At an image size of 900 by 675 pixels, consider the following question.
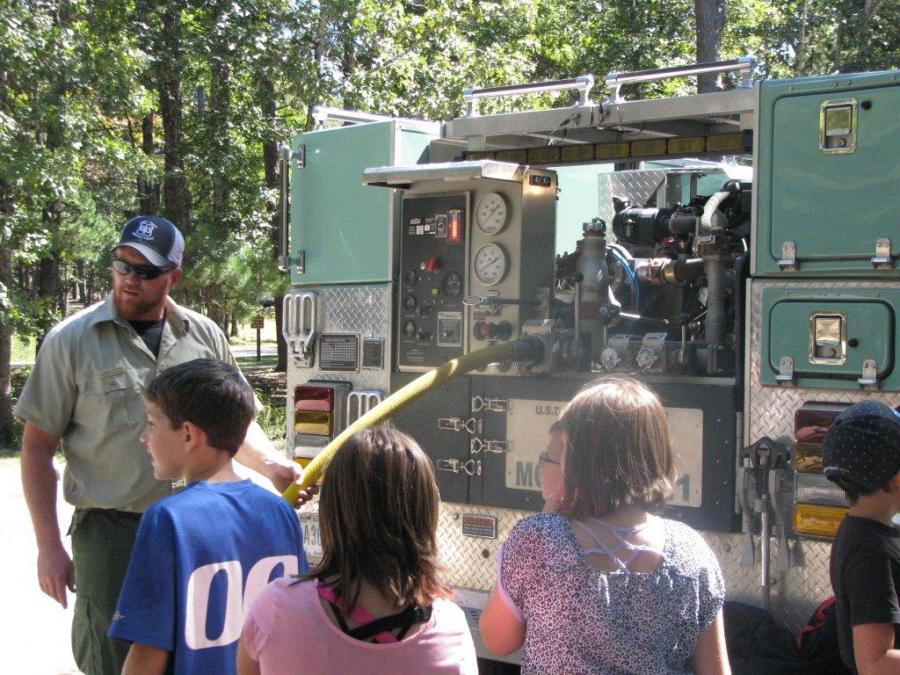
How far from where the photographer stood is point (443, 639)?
2363 millimetres

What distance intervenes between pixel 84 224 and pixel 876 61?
10952 millimetres

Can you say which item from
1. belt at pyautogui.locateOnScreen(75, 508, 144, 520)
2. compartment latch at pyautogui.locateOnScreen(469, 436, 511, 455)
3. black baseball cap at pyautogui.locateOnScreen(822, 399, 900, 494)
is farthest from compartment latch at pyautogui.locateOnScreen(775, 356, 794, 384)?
belt at pyautogui.locateOnScreen(75, 508, 144, 520)

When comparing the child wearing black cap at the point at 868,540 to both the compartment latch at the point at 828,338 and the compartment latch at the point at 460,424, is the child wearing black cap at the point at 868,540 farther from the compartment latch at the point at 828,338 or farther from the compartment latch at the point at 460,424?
the compartment latch at the point at 460,424

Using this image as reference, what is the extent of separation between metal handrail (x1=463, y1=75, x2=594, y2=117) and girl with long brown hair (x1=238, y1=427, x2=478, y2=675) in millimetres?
2978

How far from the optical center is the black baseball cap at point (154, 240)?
387 cm

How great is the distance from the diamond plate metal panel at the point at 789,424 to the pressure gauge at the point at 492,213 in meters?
1.28

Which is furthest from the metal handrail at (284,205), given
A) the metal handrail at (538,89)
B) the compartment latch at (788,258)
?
the compartment latch at (788,258)

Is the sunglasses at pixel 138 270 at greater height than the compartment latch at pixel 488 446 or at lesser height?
greater

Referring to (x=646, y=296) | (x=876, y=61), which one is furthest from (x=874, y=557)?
(x=876, y=61)

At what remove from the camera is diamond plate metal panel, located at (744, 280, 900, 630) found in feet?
13.5

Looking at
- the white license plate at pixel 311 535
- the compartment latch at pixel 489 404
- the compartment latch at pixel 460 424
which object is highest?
the compartment latch at pixel 489 404

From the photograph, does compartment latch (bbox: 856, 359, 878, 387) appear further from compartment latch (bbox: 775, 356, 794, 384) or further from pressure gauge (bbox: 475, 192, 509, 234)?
pressure gauge (bbox: 475, 192, 509, 234)

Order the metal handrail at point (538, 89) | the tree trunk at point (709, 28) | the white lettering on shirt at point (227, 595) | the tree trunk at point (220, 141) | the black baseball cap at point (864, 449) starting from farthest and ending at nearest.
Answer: the tree trunk at point (220, 141), the tree trunk at point (709, 28), the metal handrail at point (538, 89), the black baseball cap at point (864, 449), the white lettering on shirt at point (227, 595)

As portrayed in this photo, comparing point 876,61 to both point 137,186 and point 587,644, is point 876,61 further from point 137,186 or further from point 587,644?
point 587,644
